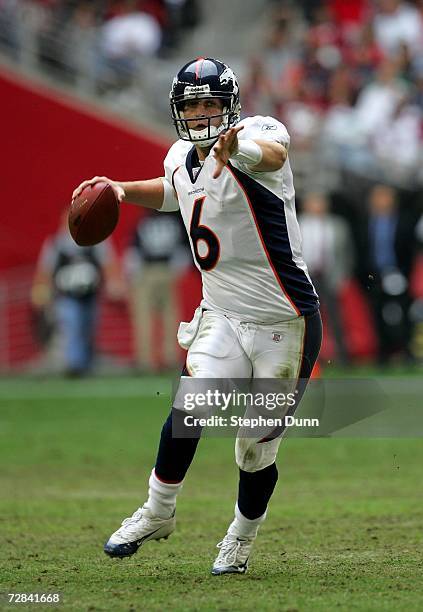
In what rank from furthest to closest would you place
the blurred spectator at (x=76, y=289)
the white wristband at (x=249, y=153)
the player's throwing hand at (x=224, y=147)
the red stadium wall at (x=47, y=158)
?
the red stadium wall at (x=47, y=158), the blurred spectator at (x=76, y=289), the white wristband at (x=249, y=153), the player's throwing hand at (x=224, y=147)

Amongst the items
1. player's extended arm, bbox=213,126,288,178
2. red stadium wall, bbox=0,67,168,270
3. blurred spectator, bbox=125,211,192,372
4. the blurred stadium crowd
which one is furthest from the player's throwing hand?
red stadium wall, bbox=0,67,168,270

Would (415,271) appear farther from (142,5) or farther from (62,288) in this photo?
(142,5)

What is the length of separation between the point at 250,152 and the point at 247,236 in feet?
1.72

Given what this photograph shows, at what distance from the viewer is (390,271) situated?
15.8 m

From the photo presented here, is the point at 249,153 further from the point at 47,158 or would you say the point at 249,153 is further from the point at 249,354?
the point at 47,158

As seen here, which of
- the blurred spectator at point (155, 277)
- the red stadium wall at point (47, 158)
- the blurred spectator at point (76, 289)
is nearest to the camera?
the blurred spectator at point (76, 289)

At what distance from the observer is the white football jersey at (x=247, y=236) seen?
217 inches

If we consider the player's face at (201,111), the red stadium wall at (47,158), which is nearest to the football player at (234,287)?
the player's face at (201,111)

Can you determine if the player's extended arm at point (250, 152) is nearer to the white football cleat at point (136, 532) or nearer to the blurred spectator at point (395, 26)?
the white football cleat at point (136, 532)

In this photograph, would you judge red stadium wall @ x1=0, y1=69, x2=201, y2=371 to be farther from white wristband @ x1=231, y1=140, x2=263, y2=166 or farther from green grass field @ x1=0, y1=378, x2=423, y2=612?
white wristband @ x1=231, y1=140, x2=263, y2=166

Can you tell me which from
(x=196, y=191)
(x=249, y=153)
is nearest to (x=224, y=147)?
(x=249, y=153)

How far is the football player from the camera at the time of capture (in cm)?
554

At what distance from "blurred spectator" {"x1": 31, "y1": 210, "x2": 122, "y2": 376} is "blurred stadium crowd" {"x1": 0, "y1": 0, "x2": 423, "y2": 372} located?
0.84 meters

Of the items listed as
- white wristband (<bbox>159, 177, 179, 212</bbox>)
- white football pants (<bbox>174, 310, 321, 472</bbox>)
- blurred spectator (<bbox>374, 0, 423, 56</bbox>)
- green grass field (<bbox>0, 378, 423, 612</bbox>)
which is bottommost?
green grass field (<bbox>0, 378, 423, 612</bbox>)
